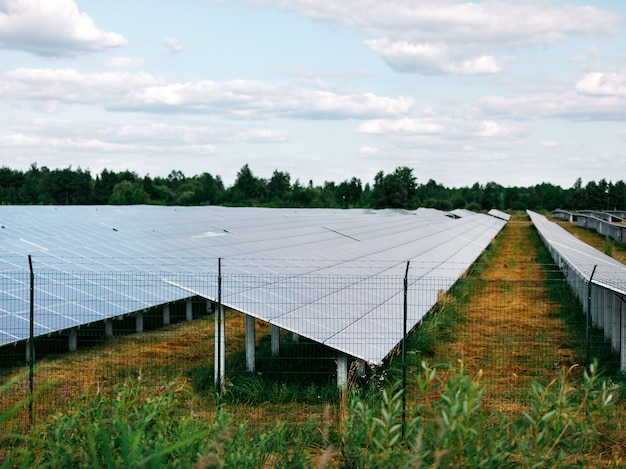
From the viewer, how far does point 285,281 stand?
15.1m

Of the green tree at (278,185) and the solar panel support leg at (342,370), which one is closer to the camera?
the solar panel support leg at (342,370)

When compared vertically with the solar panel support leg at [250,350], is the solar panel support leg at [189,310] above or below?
below

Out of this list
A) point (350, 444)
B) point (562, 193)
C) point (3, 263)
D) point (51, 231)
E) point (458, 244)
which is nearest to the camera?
point (350, 444)

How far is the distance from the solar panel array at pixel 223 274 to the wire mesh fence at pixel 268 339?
0.06 meters

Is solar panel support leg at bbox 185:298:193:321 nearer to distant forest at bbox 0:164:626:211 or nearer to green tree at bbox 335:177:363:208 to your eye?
distant forest at bbox 0:164:626:211

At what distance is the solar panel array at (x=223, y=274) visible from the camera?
42.8ft

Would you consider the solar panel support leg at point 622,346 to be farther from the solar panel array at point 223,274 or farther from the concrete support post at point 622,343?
the solar panel array at point 223,274

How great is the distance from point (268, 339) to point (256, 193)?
86.6 m

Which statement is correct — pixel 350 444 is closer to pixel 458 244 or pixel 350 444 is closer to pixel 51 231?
pixel 51 231

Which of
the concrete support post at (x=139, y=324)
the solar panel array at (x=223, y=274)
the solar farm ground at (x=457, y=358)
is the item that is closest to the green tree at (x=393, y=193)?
the solar panel array at (x=223, y=274)

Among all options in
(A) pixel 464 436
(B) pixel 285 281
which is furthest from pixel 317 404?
(A) pixel 464 436

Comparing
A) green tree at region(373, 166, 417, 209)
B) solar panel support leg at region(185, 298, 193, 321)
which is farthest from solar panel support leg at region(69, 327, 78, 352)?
green tree at region(373, 166, 417, 209)

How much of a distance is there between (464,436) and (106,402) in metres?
3.76

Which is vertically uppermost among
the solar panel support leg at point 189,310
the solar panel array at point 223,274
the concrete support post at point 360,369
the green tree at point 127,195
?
the green tree at point 127,195
